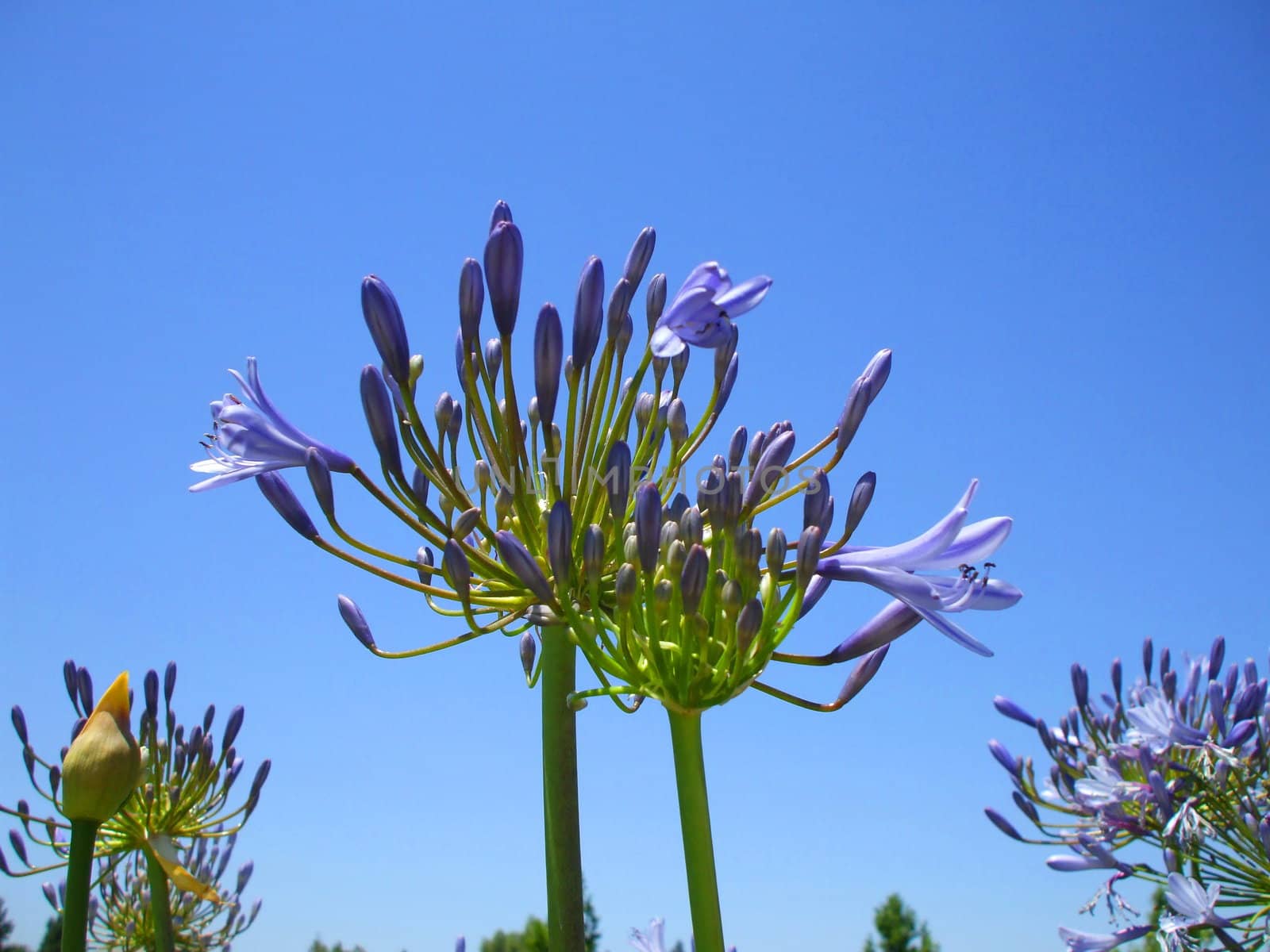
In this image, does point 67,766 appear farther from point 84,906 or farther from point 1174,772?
point 1174,772

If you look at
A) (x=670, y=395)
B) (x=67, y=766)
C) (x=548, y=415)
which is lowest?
(x=67, y=766)

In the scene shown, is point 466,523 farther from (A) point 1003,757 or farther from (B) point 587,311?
(A) point 1003,757

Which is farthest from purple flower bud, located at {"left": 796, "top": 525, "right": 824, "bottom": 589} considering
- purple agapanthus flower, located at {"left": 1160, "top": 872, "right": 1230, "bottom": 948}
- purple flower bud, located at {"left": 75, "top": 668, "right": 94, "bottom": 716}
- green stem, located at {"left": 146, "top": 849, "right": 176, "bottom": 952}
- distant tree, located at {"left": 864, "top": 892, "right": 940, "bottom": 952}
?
distant tree, located at {"left": 864, "top": 892, "right": 940, "bottom": 952}

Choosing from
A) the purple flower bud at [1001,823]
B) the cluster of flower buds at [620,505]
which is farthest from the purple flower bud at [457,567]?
the purple flower bud at [1001,823]

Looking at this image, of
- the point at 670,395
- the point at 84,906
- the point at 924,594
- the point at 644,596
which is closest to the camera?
the point at 84,906

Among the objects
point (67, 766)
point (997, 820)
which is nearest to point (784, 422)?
point (67, 766)

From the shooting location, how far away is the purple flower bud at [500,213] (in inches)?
146

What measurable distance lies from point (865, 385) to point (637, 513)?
109cm

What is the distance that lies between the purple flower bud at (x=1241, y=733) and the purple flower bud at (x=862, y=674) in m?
7.57

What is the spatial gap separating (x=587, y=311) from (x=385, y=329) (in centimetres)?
67

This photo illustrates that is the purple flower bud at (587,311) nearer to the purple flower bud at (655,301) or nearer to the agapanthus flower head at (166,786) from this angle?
the purple flower bud at (655,301)

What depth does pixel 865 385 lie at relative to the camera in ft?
12.6

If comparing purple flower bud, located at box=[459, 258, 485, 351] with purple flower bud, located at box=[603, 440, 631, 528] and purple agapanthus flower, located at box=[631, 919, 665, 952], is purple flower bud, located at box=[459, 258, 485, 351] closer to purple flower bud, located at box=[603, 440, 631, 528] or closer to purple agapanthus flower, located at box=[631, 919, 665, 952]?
purple flower bud, located at box=[603, 440, 631, 528]

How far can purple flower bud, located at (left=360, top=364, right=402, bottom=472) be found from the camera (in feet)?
11.6
